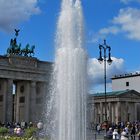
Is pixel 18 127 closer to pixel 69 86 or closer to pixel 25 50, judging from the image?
pixel 69 86

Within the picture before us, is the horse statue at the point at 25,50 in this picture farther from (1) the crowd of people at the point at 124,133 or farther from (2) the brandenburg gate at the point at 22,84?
(1) the crowd of people at the point at 124,133

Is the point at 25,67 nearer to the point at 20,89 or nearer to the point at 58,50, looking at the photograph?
the point at 20,89

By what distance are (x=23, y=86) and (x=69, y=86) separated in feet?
216

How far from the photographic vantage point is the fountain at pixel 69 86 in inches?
806

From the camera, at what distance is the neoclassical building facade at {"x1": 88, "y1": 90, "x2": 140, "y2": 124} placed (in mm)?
106812

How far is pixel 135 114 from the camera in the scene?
113 meters

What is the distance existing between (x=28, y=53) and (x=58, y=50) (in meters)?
62.7

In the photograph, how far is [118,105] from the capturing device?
10662cm

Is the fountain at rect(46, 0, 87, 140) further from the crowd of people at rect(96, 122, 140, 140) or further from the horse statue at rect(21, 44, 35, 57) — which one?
the horse statue at rect(21, 44, 35, 57)

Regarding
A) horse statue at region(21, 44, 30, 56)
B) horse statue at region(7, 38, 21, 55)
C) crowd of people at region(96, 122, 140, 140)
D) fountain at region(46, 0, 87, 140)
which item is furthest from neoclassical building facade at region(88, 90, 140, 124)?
fountain at region(46, 0, 87, 140)

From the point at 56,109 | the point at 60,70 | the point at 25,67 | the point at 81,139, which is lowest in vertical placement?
the point at 81,139

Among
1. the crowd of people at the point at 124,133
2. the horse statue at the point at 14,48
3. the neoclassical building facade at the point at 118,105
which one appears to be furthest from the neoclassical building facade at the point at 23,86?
the crowd of people at the point at 124,133

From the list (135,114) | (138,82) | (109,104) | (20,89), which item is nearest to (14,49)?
(20,89)

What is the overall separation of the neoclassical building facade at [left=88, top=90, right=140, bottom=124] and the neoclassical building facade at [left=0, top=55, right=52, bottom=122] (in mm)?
22901
